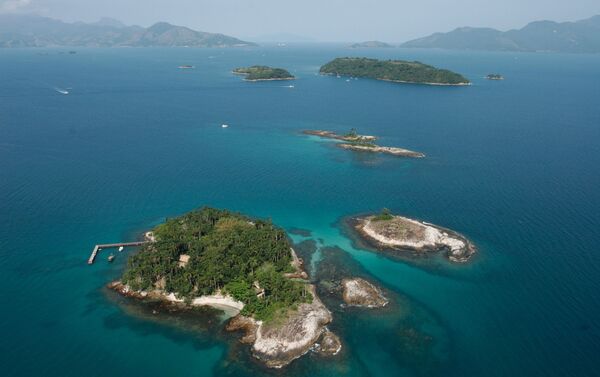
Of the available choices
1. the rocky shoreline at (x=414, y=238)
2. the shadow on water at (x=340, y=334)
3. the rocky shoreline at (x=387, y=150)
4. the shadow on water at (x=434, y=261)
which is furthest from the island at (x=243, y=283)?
the rocky shoreline at (x=387, y=150)

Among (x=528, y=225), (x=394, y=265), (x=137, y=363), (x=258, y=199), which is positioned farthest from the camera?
(x=258, y=199)

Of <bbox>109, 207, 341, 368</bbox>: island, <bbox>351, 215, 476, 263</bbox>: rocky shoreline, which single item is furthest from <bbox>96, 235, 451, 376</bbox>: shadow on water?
<bbox>351, 215, 476, 263</bbox>: rocky shoreline

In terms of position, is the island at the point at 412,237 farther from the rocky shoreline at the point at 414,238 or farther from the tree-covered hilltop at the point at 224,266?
the tree-covered hilltop at the point at 224,266

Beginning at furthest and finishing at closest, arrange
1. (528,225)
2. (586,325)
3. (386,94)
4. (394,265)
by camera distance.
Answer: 1. (386,94)
2. (528,225)
3. (394,265)
4. (586,325)

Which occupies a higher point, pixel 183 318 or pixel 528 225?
pixel 528 225

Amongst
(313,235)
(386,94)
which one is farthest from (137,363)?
(386,94)

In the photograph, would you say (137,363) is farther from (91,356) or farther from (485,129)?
(485,129)
